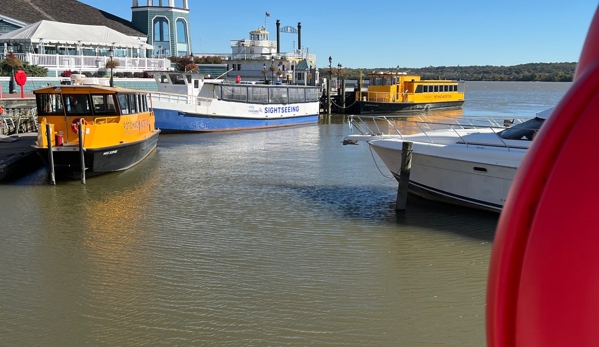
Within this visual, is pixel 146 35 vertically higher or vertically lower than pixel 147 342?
higher

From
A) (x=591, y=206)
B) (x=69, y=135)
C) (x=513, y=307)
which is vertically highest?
(x=591, y=206)

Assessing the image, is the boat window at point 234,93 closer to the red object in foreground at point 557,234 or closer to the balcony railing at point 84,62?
the balcony railing at point 84,62

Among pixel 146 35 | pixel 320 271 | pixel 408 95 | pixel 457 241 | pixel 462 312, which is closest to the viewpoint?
pixel 462 312

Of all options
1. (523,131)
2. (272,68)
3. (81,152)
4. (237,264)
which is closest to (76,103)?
(81,152)

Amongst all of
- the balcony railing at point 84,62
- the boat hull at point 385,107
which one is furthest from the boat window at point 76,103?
the boat hull at point 385,107

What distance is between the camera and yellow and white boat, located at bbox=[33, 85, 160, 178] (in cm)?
1598

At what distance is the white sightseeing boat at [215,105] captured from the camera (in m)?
29.6

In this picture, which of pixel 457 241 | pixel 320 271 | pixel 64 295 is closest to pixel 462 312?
pixel 320 271

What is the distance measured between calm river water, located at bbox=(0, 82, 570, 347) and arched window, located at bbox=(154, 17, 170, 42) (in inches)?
1605

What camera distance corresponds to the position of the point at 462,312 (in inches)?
321

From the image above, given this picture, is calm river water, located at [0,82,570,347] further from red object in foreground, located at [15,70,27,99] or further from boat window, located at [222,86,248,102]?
boat window, located at [222,86,248,102]

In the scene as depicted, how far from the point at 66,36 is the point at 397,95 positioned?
2354cm

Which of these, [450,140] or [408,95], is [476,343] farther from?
[408,95]

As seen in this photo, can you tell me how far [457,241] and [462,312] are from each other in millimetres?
3269
